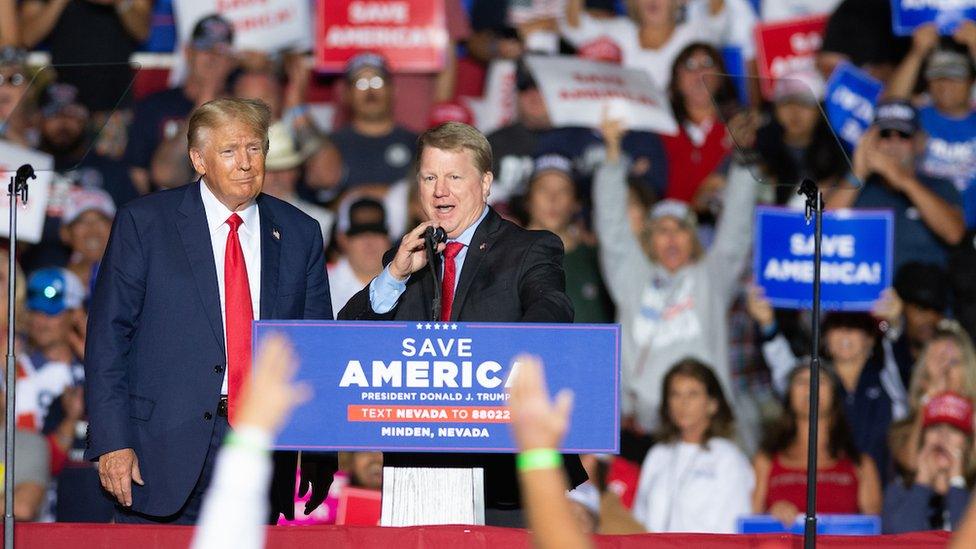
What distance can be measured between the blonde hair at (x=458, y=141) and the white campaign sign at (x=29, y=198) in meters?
2.41

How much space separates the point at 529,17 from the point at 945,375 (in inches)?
128

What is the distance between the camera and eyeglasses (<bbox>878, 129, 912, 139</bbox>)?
24.9 feet

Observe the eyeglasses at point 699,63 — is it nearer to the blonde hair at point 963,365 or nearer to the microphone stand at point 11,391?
the blonde hair at point 963,365

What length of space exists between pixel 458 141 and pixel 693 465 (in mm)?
3345

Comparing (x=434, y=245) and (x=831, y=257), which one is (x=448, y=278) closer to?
(x=434, y=245)

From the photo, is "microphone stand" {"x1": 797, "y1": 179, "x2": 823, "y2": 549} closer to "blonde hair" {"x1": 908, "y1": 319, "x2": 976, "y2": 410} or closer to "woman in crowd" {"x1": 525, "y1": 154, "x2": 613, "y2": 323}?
"blonde hair" {"x1": 908, "y1": 319, "x2": 976, "y2": 410}

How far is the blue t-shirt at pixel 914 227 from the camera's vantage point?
757 cm

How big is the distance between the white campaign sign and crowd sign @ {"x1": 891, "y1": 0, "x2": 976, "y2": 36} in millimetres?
4524

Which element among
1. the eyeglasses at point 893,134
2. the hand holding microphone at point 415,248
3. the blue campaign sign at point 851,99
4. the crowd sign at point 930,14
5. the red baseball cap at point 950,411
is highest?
the crowd sign at point 930,14

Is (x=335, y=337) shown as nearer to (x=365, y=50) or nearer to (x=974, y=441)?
(x=974, y=441)

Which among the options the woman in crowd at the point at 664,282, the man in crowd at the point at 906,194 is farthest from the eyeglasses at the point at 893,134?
the woman in crowd at the point at 664,282

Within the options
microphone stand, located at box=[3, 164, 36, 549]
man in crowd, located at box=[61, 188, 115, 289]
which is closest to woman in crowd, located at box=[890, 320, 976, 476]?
man in crowd, located at box=[61, 188, 115, 289]

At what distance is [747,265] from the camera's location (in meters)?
7.66

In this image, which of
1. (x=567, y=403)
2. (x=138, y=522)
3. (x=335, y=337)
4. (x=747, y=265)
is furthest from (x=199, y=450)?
(x=747, y=265)
